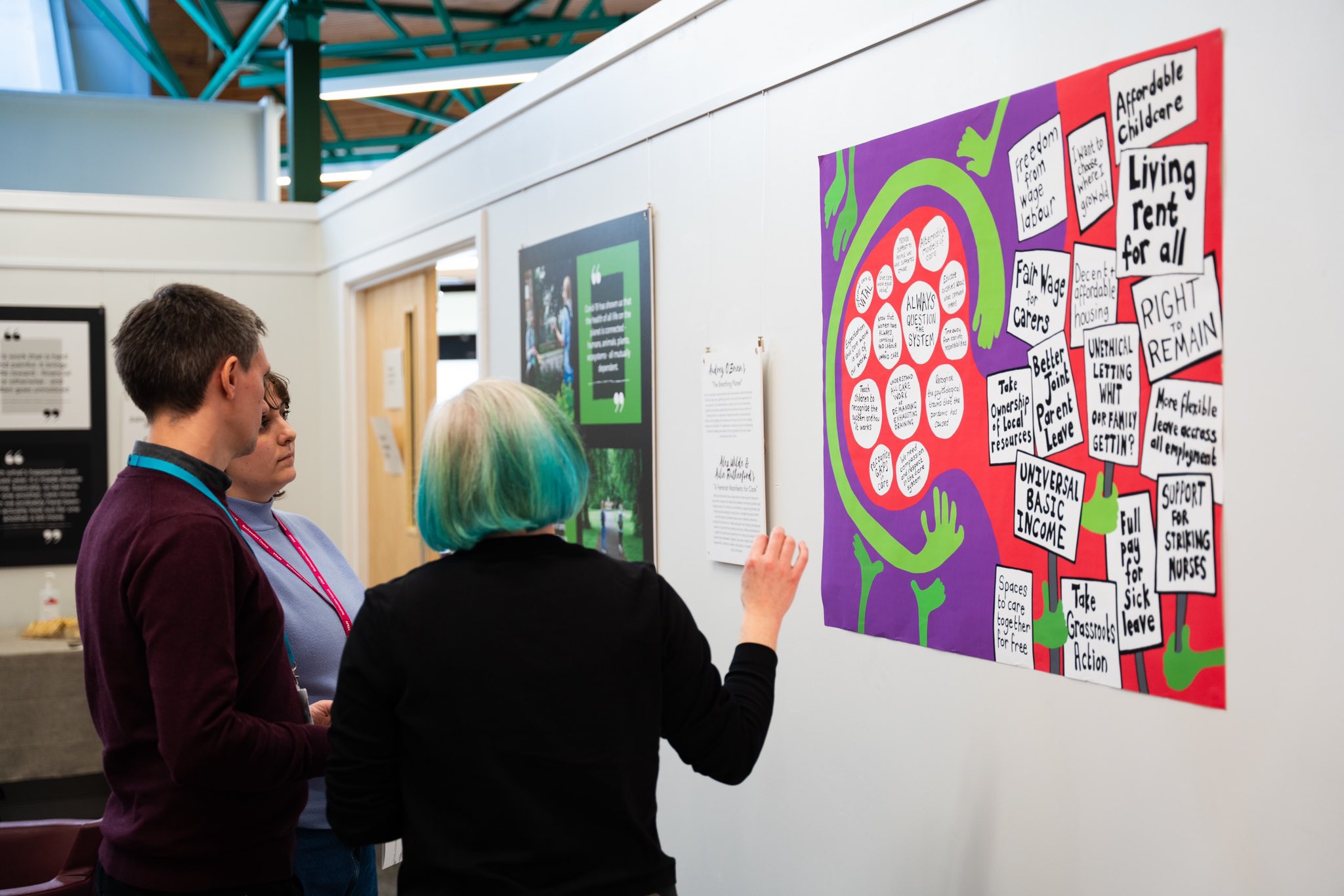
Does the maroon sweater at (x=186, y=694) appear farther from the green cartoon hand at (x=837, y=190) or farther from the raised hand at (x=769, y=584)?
the green cartoon hand at (x=837, y=190)

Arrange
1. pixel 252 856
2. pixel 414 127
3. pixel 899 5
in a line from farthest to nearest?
pixel 414 127
pixel 899 5
pixel 252 856

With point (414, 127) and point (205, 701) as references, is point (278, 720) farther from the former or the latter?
point (414, 127)

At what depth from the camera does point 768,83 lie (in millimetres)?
2479

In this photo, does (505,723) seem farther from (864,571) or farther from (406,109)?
(406,109)

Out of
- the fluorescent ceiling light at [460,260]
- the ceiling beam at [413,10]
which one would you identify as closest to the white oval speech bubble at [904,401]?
the fluorescent ceiling light at [460,260]

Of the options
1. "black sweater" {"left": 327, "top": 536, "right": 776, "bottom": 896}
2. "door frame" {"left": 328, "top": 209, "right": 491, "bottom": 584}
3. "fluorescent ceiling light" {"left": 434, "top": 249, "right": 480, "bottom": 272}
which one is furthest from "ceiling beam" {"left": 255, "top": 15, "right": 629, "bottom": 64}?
"black sweater" {"left": 327, "top": 536, "right": 776, "bottom": 896}

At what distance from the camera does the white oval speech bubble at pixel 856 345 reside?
7.22ft

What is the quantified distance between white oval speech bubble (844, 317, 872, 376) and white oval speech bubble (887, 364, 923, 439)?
0.09 meters

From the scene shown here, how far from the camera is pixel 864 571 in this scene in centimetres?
223

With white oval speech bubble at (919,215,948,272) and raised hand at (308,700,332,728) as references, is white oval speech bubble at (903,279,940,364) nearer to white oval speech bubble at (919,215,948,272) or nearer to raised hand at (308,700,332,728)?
white oval speech bubble at (919,215,948,272)

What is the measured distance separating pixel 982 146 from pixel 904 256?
0.83ft

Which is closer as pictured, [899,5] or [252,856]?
[252,856]

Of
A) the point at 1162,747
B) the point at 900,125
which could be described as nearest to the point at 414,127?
the point at 900,125

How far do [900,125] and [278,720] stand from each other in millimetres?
1500
